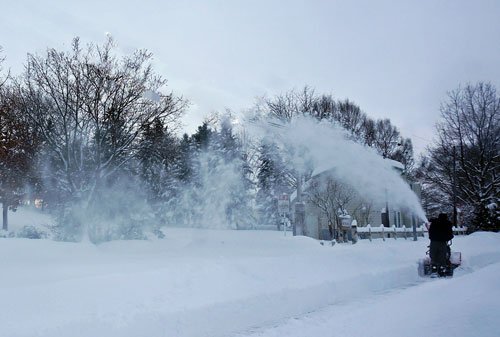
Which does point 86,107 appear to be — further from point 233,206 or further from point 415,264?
point 233,206

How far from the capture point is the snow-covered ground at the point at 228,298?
6.90 metres

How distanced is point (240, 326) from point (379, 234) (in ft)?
73.8

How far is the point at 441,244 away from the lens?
14508mm

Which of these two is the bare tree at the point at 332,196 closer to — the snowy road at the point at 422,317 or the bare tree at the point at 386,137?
the snowy road at the point at 422,317

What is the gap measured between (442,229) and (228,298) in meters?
8.21

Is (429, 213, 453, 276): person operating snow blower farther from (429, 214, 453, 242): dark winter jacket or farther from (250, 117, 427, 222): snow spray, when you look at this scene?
(250, 117, 427, 222): snow spray

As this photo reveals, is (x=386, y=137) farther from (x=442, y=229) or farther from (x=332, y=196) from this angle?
(x=442, y=229)

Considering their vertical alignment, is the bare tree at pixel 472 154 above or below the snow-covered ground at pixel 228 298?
above

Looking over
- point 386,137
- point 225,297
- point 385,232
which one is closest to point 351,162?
point 385,232

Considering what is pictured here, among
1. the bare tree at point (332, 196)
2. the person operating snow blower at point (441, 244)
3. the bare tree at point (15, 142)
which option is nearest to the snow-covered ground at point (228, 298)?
the person operating snow blower at point (441, 244)

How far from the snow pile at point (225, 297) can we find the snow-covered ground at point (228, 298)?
0.02 metres

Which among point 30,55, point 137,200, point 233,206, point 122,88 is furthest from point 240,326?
point 233,206

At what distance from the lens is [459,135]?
4300 cm

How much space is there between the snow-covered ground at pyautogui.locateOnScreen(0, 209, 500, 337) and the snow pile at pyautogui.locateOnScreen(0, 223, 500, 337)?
0.06 ft
